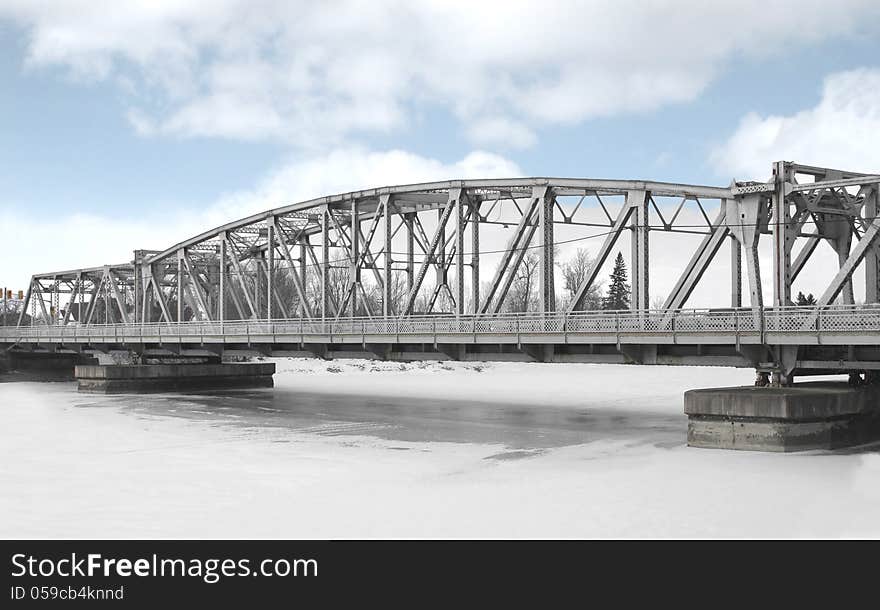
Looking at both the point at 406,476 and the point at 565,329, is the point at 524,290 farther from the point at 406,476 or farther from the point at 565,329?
the point at 406,476

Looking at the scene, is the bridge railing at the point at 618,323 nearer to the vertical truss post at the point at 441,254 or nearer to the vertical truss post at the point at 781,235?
the vertical truss post at the point at 781,235

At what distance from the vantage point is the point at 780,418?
91.1ft

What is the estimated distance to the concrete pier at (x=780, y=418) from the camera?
27.8m

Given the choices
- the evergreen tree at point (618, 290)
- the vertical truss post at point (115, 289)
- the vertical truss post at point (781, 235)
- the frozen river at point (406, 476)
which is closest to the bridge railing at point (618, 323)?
the vertical truss post at point (781, 235)

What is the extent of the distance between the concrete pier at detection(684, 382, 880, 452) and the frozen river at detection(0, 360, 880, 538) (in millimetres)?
797

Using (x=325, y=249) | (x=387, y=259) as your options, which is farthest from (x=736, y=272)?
(x=325, y=249)

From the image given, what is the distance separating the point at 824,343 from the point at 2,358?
7304 cm

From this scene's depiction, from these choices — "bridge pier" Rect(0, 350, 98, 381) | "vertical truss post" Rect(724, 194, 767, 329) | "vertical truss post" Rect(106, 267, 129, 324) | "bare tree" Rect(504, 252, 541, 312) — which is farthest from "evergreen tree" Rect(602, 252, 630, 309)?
"vertical truss post" Rect(724, 194, 767, 329)

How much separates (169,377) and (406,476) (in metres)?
41.9

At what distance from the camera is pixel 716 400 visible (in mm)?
28922

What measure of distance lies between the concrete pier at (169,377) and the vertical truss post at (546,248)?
103 ft

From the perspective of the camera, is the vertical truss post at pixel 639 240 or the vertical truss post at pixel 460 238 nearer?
the vertical truss post at pixel 639 240
